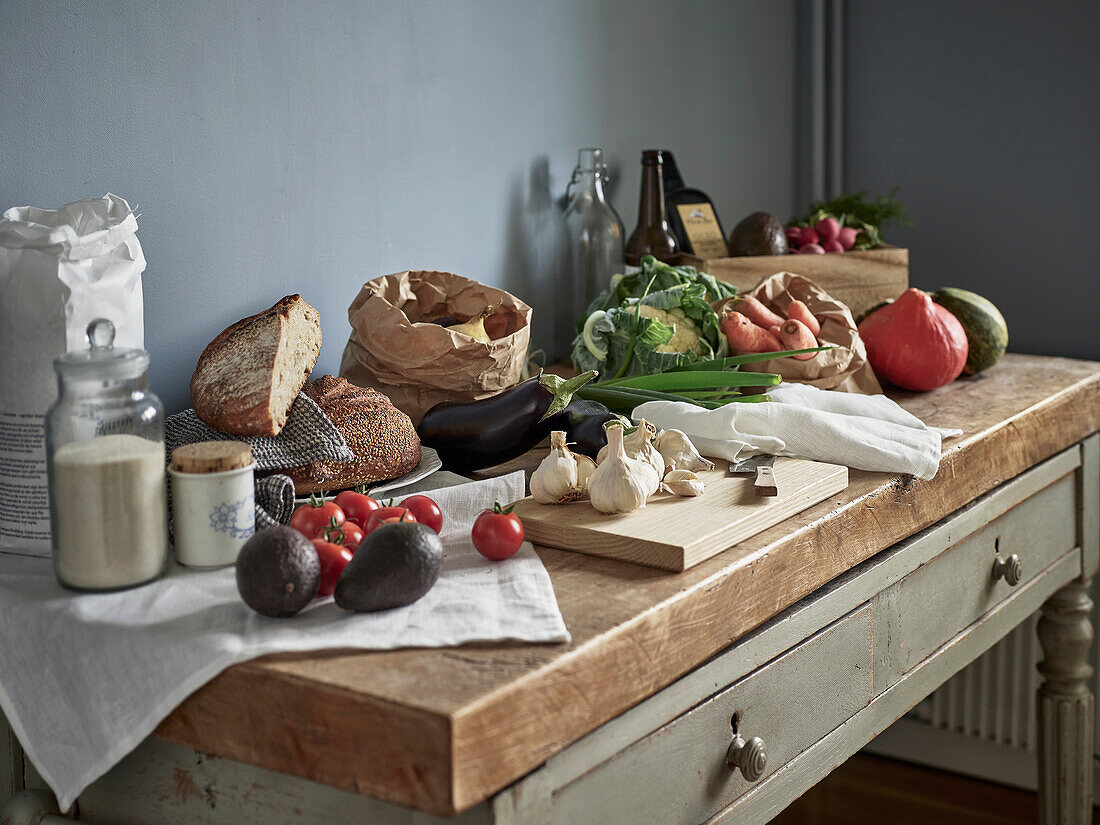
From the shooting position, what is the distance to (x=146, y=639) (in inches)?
27.2

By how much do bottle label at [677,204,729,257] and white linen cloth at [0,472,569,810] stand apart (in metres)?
1.01

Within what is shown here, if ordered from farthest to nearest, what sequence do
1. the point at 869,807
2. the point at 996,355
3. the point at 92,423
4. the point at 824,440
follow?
the point at 869,807 < the point at 996,355 < the point at 824,440 < the point at 92,423

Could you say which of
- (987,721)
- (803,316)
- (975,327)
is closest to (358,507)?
(803,316)

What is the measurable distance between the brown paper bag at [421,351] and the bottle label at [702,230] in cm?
49

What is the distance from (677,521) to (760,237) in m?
0.88

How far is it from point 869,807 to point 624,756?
155 centimetres

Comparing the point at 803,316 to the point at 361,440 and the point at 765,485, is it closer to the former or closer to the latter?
the point at 765,485

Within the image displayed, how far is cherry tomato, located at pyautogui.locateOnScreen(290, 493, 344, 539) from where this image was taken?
809mm

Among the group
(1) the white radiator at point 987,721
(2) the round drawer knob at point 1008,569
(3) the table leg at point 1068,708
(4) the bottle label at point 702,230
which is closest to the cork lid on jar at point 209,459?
(2) the round drawer knob at point 1008,569

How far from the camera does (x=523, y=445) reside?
1.09 meters

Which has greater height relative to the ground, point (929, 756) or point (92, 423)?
point (92, 423)

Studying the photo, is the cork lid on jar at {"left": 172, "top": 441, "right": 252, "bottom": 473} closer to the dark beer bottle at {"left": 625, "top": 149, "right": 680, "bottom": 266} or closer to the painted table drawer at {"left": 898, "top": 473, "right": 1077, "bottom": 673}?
the painted table drawer at {"left": 898, "top": 473, "right": 1077, "bottom": 673}

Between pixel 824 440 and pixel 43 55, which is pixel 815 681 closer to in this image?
pixel 824 440

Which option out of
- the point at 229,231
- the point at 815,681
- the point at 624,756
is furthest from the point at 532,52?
the point at 624,756
